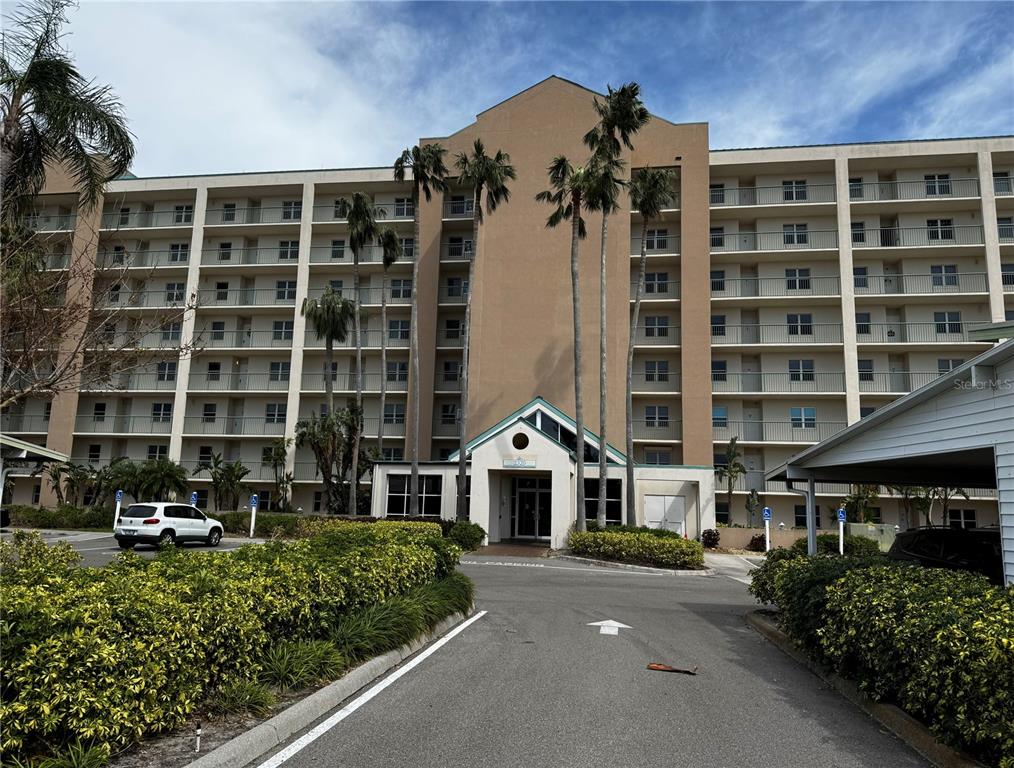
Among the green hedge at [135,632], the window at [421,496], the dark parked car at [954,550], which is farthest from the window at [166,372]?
the dark parked car at [954,550]

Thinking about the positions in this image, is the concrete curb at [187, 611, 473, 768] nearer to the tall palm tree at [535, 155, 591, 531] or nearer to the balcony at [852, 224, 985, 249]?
the tall palm tree at [535, 155, 591, 531]

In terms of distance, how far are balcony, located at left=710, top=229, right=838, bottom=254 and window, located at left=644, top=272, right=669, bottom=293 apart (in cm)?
303

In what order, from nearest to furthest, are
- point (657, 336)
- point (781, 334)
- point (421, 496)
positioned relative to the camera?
point (421, 496), point (781, 334), point (657, 336)

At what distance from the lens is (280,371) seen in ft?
137

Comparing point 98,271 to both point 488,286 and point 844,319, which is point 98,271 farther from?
point 844,319

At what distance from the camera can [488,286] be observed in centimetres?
3791

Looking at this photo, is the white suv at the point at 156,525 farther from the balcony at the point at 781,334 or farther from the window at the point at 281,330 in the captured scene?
the balcony at the point at 781,334

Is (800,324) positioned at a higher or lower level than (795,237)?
lower

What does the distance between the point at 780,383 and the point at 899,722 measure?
33.0 metres

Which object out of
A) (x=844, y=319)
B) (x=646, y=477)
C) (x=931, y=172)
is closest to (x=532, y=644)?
(x=646, y=477)

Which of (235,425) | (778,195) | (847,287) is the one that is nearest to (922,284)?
(847,287)

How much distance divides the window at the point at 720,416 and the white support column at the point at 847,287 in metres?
5.94

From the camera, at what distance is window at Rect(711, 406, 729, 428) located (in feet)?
123

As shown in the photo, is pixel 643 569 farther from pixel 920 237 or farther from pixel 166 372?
pixel 166 372
